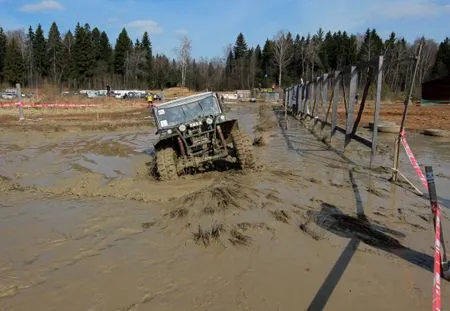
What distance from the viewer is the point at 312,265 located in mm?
4570

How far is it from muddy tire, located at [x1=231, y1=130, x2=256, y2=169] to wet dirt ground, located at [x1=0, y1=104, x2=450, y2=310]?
298 millimetres

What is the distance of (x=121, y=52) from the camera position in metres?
97.6

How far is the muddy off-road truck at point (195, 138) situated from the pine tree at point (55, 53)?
3497 inches

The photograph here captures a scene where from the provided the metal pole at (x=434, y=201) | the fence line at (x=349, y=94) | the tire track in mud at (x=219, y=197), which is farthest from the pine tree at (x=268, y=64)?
the metal pole at (x=434, y=201)

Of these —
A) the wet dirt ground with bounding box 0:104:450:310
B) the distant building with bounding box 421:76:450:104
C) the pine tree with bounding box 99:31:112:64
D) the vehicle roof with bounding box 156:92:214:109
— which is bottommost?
the wet dirt ground with bounding box 0:104:450:310

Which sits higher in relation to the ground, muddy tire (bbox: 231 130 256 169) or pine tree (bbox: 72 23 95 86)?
pine tree (bbox: 72 23 95 86)

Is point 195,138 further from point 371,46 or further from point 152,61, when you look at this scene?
point 152,61

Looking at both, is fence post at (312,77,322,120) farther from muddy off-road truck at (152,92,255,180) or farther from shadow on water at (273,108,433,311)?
shadow on water at (273,108,433,311)

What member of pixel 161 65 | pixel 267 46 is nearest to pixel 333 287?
pixel 161 65

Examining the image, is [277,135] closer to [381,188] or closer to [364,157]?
[364,157]

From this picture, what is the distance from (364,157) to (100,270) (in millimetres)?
8569

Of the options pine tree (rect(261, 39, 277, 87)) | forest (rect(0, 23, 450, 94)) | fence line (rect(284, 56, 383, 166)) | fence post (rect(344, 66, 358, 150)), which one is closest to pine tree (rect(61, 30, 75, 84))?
forest (rect(0, 23, 450, 94))

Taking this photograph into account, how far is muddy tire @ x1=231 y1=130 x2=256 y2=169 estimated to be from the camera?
9.30 meters

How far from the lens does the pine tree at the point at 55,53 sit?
9281 cm
